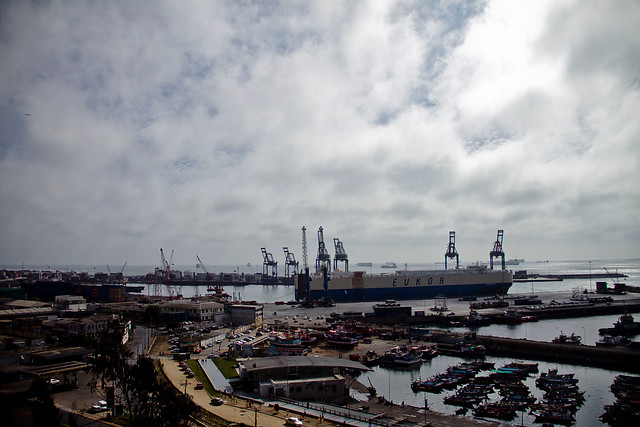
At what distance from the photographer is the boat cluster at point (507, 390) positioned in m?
10.9

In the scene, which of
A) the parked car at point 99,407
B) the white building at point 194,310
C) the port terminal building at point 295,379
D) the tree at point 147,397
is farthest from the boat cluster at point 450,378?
the white building at point 194,310

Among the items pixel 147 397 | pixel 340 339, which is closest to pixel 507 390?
pixel 340 339

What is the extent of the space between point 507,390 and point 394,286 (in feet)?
91.2

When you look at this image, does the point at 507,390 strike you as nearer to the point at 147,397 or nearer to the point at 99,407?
the point at 147,397

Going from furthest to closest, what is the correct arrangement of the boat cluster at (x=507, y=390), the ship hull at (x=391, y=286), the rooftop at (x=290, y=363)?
the ship hull at (x=391, y=286)
the rooftop at (x=290, y=363)
the boat cluster at (x=507, y=390)

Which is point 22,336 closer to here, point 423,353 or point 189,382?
point 189,382

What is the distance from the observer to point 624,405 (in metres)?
11.0

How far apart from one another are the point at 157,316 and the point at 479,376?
16011 millimetres

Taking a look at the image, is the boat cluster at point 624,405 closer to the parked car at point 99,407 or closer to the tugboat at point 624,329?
the tugboat at point 624,329

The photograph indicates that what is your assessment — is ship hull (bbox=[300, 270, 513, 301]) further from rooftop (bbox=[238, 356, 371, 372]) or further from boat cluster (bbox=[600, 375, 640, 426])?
boat cluster (bbox=[600, 375, 640, 426])

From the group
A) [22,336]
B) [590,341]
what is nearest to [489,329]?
[590,341]

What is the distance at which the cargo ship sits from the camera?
3988 centimetres

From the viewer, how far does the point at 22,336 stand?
50.9ft

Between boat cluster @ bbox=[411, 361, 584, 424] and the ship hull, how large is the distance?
80.5 feet
